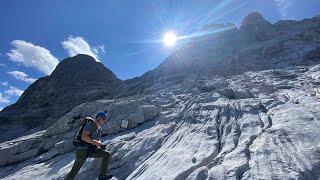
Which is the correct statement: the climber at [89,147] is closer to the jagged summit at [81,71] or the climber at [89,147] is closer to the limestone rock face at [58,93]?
the limestone rock face at [58,93]

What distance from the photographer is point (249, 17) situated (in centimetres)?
7031

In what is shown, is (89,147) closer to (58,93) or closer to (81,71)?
(58,93)

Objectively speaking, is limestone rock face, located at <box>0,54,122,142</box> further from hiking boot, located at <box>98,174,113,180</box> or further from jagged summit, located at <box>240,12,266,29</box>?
jagged summit, located at <box>240,12,266,29</box>

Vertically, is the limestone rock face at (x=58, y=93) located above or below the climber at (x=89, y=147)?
above

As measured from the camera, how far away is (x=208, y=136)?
1470cm

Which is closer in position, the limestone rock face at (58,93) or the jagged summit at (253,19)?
the limestone rock face at (58,93)

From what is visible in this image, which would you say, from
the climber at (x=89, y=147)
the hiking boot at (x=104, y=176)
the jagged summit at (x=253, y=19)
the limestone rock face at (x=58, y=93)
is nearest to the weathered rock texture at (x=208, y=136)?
the hiking boot at (x=104, y=176)

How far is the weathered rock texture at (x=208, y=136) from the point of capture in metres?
10.2

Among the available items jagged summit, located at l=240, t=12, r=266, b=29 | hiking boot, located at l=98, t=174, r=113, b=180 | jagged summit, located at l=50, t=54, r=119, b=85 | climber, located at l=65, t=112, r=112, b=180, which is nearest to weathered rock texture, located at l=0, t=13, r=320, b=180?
hiking boot, located at l=98, t=174, r=113, b=180

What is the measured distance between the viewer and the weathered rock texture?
10.2 m

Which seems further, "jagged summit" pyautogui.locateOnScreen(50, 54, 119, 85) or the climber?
"jagged summit" pyautogui.locateOnScreen(50, 54, 119, 85)

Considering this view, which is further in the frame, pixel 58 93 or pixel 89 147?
pixel 58 93

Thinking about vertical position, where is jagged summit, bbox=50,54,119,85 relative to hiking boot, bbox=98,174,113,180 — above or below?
above

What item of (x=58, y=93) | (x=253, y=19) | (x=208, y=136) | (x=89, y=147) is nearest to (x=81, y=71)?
(x=58, y=93)
